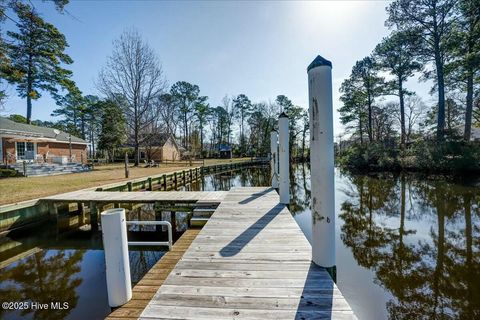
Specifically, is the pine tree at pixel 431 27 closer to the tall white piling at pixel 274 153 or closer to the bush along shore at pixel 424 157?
the bush along shore at pixel 424 157

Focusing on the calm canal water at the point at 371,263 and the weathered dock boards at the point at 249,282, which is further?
the calm canal water at the point at 371,263

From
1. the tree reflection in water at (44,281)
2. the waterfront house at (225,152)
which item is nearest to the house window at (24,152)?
the tree reflection in water at (44,281)

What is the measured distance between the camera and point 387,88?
21.6 meters

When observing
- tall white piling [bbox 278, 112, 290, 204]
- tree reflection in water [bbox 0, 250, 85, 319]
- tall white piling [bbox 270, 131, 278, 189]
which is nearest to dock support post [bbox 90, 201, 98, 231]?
tree reflection in water [bbox 0, 250, 85, 319]

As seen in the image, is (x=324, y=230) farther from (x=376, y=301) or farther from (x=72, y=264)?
(x=72, y=264)

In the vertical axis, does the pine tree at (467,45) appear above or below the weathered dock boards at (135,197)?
above

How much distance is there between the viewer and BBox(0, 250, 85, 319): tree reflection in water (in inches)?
139

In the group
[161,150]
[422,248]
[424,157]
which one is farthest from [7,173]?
[424,157]

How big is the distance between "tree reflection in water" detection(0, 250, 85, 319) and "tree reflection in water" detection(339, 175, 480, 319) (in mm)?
5084

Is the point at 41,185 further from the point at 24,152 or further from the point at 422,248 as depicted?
the point at 422,248

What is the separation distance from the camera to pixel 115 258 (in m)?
2.11

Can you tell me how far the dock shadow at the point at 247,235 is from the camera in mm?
2898

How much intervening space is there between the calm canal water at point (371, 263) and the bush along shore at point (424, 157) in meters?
7.80

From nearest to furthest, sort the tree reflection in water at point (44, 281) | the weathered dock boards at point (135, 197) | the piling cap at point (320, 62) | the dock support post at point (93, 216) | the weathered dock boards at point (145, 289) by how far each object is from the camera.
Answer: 1. the weathered dock boards at point (145, 289)
2. the piling cap at point (320, 62)
3. the tree reflection in water at point (44, 281)
4. the weathered dock boards at point (135, 197)
5. the dock support post at point (93, 216)
